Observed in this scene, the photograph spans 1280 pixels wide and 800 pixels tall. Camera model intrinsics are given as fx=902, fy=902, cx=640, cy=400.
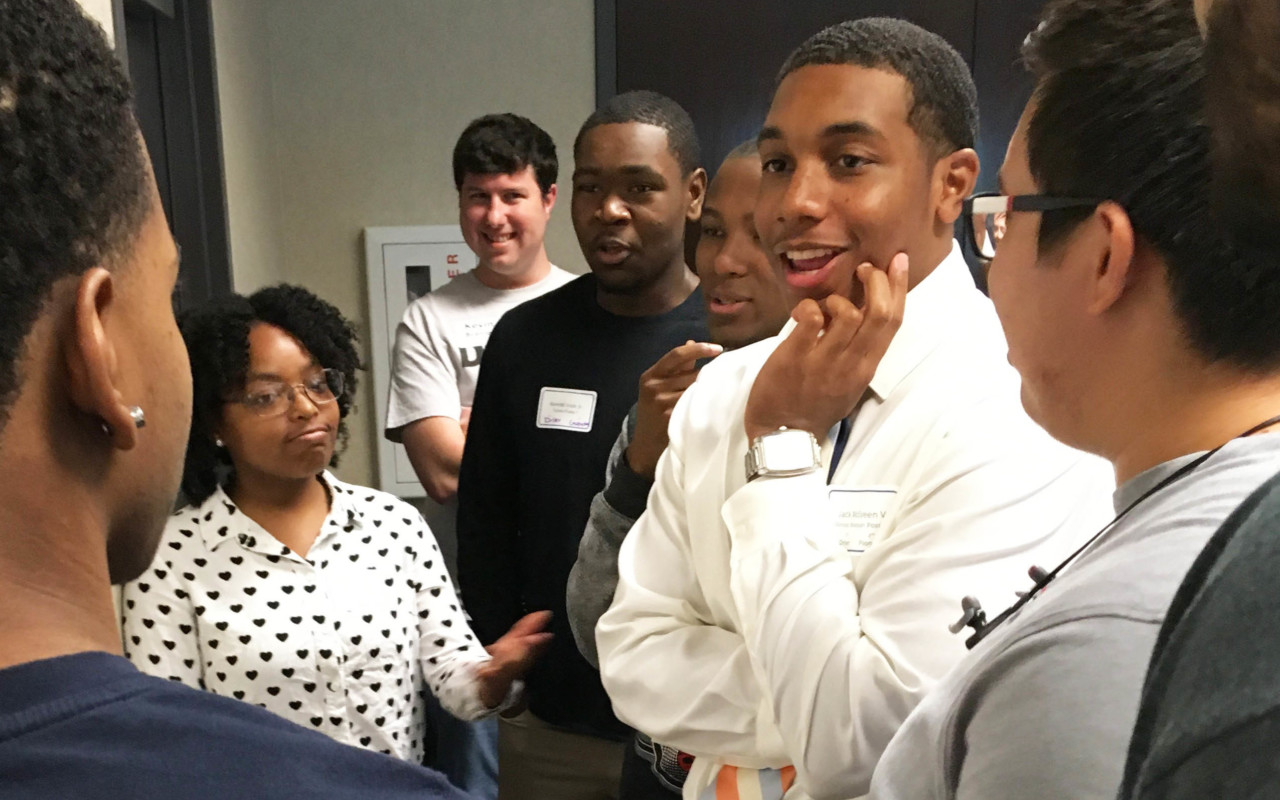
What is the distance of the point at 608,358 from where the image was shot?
6.13 feet

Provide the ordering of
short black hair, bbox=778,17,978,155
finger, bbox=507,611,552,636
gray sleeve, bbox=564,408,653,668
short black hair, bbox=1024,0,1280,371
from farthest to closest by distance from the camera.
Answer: finger, bbox=507,611,552,636 → gray sleeve, bbox=564,408,653,668 → short black hair, bbox=778,17,978,155 → short black hair, bbox=1024,0,1280,371

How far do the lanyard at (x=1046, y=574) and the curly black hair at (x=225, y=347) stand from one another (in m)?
1.43

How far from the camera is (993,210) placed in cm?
79

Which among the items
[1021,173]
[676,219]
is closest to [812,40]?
[1021,173]

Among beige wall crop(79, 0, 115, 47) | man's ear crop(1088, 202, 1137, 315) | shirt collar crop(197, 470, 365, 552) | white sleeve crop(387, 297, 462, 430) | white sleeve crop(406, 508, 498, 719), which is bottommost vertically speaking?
white sleeve crop(406, 508, 498, 719)

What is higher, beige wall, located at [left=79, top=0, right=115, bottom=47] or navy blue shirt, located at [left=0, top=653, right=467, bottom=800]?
beige wall, located at [left=79, top=0, right=115, bottom=47]

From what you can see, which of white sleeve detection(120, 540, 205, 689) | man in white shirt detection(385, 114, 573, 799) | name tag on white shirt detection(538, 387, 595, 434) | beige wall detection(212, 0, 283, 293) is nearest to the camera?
white sleeve detection(120, 540, 205, 689)

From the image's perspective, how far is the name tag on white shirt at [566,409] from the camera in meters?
1.83

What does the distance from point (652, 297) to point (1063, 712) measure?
1479 mm

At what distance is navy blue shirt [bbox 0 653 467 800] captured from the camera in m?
0.49

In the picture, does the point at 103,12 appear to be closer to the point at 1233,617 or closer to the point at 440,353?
the point at 440,353

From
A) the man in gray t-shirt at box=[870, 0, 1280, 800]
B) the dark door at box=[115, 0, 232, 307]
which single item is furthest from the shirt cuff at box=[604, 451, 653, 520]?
the dark door at box=[115, 0, 232, 307]

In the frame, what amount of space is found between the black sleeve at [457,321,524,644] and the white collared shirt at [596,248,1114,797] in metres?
0.78

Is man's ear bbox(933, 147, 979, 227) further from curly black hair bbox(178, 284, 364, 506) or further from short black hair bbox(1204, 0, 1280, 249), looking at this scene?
curly black hair bbox(178, 284, 364, 506)
